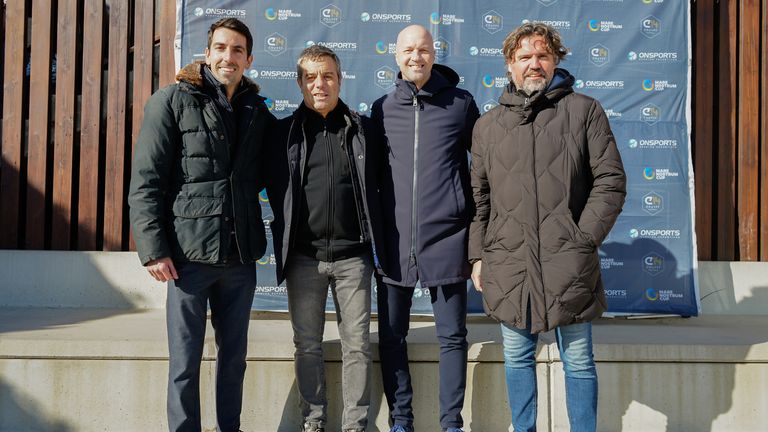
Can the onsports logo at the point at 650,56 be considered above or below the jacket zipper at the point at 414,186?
above

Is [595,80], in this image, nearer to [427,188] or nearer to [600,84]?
[600,84]

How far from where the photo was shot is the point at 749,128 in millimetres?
4520

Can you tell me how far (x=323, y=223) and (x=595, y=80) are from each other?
259 centimetres

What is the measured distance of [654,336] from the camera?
354cm

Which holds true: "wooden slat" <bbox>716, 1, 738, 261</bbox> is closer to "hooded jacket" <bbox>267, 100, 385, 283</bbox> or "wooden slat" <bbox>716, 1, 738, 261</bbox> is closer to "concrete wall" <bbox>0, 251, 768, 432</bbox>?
"concrete wall" <bbox>0, 251, 768, 432</bbox>

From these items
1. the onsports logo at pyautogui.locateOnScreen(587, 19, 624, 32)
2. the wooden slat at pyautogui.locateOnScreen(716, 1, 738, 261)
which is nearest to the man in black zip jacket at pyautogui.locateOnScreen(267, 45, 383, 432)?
the onsports logo at pyautogui.locateOnScreen(587, 19, 624, 32)

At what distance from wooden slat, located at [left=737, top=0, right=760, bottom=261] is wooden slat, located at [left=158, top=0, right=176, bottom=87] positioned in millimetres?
4376

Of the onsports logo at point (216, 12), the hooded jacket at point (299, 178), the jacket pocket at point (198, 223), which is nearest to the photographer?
the jacket pocket at point (198, 223)

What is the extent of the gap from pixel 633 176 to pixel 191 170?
10.2 feet

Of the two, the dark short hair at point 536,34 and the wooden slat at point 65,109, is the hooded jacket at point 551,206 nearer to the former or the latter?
the dark short hair at point 536,34

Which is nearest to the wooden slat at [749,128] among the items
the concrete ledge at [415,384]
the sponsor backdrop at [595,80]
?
the sponsor backdrop at [595,80]

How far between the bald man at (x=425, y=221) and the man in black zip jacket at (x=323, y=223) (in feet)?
0.35

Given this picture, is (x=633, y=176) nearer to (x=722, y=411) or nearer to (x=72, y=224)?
(x=722, y=411)

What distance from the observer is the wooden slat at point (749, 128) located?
14.8 ft
